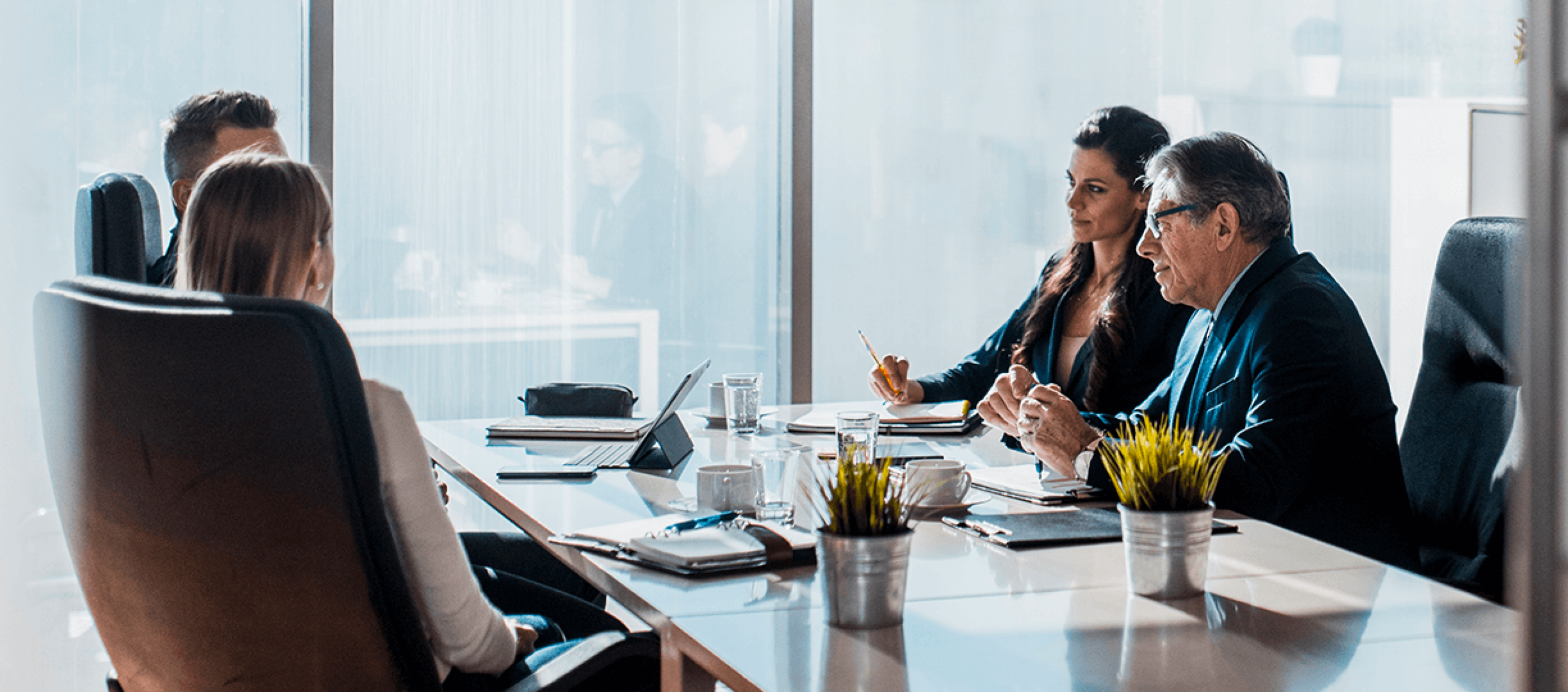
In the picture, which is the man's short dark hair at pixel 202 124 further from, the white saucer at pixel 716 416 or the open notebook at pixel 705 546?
the open notebook at pixel 705 546

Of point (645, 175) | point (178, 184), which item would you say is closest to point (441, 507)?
point (178, 184)

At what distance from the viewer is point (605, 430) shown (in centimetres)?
249

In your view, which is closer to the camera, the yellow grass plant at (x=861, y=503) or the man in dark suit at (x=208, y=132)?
the yellow grass plant at (x=861, y=503)

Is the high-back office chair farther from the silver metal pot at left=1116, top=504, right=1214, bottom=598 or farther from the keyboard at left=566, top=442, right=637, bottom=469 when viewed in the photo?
the silver metal pot at left=1116, top=504, right=1214, bottom=598

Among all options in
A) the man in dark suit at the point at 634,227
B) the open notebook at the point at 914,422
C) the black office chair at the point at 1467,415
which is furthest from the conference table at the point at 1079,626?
the man in dark suit at the point at 634,227

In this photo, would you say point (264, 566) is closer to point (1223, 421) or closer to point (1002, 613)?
point (1002, 613)

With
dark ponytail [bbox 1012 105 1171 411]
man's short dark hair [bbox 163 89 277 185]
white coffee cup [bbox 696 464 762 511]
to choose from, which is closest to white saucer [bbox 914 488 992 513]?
white coffee cup [bbox 696 464 762 511]

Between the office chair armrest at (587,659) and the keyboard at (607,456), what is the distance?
0.73 meters

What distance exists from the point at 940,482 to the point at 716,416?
102cm

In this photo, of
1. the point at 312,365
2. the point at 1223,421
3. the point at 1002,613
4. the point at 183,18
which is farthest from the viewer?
the point at 183,18

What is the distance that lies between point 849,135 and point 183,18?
2026 millimetres

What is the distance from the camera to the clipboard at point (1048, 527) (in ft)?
5.08

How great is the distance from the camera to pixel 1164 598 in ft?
4.20

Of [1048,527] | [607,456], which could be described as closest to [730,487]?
[1048,527]
